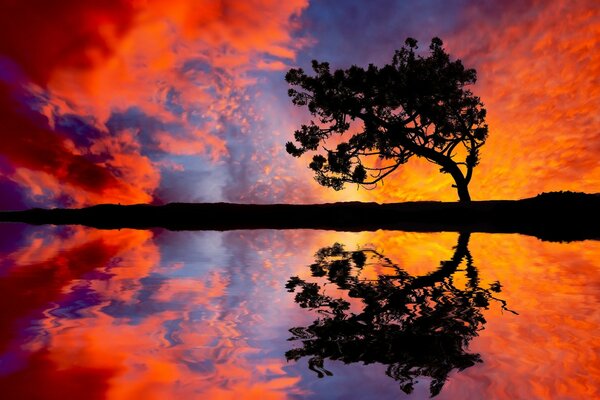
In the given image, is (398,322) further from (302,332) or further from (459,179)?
(459,179)

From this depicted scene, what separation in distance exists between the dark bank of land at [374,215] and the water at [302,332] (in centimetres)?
955

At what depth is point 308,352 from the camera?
2600mm

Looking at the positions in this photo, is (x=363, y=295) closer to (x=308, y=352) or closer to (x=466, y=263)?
(x=308, y=352)

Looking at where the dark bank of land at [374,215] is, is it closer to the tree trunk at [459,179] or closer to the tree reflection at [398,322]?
the tree trunk at [459,179]

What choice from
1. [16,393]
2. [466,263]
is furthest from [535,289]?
[16,393]

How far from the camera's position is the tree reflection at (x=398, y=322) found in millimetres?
2461

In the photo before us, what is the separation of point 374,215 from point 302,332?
1654 cm

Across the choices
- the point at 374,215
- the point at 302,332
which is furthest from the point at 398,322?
the point at 374,215

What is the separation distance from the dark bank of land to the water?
9.55m

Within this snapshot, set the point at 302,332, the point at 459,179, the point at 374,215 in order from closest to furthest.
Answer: the point at 302,332 → the point at 374,215 → the point at 459,179

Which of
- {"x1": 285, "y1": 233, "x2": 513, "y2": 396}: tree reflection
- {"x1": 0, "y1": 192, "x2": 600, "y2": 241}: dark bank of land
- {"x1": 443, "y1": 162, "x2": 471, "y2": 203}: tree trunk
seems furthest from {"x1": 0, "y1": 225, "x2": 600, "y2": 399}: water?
{"x1": 443, "y1": 162, "x2": 471, "y2": 203}: tree trunk

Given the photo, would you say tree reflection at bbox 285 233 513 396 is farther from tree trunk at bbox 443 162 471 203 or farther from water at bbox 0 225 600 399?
tree trunk at bbox 443 162 471 203

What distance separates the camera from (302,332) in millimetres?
Result: 2996

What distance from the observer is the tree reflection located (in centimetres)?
246
